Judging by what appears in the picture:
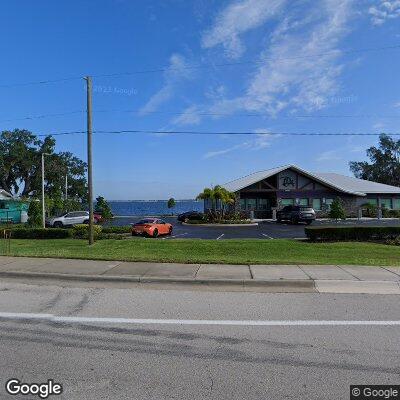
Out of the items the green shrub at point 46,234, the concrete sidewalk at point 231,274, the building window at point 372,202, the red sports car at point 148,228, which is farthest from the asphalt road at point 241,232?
the building window at point 372,202

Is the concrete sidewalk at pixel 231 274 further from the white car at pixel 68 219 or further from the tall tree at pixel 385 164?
the tall tree at pixel 385 164

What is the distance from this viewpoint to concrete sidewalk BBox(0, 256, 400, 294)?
28.7 ft

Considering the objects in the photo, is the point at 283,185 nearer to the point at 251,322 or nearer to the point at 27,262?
the point at 27,262

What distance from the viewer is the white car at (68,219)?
38.5 metres

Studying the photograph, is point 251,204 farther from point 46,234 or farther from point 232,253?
point 232,253

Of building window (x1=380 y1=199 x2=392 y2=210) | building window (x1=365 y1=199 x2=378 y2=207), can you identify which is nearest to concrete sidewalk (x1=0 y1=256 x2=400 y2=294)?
building window (x1=365 y1=199 x2=378 y2=207)

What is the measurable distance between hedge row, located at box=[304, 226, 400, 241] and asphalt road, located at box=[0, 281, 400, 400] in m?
12.7

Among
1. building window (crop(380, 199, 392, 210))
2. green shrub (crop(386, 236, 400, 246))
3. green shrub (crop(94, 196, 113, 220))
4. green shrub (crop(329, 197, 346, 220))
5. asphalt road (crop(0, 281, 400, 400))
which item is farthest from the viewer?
building window (crop(380, 199, 392, 210))

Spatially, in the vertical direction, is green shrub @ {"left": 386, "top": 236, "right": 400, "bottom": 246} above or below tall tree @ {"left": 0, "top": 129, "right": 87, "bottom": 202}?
below

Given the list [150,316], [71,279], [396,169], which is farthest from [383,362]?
[396,169]

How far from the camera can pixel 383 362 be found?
474cm

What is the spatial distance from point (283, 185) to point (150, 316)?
41.7 metres

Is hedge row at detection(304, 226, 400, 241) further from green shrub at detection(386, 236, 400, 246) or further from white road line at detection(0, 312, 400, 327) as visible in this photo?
white road line at detection(0, 312, 400, 327)

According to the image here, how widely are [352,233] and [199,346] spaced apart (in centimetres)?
1695
